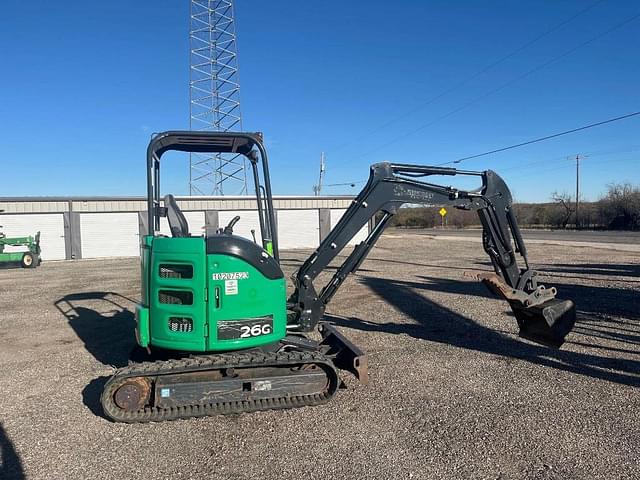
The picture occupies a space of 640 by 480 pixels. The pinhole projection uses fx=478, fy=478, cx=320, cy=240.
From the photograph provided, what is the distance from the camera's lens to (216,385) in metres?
4.91

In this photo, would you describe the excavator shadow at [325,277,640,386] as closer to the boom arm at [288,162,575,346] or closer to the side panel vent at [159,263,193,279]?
the boom arm at [288,162,575,346]

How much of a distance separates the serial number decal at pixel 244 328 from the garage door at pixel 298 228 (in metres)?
28.9

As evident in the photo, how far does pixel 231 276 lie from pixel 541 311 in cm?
422

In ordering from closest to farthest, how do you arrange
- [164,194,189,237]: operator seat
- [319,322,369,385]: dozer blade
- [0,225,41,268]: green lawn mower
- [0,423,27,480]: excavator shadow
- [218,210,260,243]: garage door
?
[0,423,27,480]: excavator shadow, [319,322,369,385]: dozer blade, [164,194,189,237]: operator seat, [0,225,41,268]: green lawn mower, [218,210,260,243]: garage door

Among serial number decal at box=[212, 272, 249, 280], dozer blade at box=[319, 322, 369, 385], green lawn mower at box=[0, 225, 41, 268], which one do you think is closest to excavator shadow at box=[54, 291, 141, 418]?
serial number decal at box=[212, 272, 249, 280]

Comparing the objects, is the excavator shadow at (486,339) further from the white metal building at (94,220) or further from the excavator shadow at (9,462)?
the white metal building at (94,220)

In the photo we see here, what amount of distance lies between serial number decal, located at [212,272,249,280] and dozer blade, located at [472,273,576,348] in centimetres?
333

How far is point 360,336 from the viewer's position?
328 inches

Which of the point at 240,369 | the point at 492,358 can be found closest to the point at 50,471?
the point at 240,369

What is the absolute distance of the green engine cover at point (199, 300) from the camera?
5039 millimetres

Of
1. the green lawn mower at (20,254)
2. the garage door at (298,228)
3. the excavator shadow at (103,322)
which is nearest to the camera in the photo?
the excavator shadow at (103,322)

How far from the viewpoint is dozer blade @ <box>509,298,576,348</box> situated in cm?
644

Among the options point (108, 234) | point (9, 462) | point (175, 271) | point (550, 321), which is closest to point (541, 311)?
point (550, 321)

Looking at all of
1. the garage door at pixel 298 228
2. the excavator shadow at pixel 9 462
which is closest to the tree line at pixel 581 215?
the garage door at pixel 298 228
